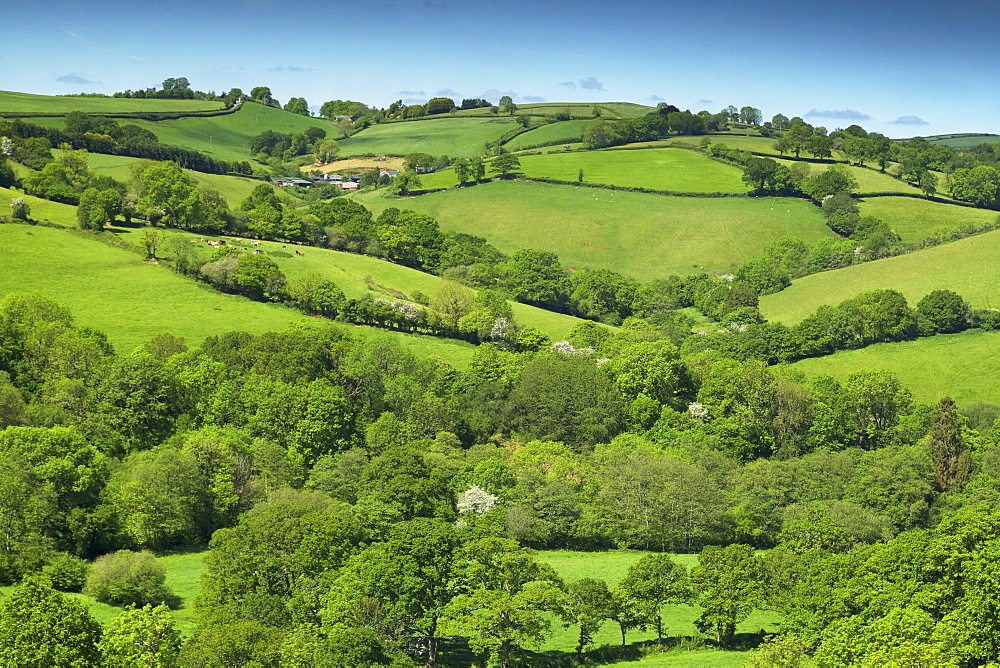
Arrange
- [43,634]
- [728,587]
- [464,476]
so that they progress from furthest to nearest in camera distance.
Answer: [464,476] → [728,587] → [43,634]

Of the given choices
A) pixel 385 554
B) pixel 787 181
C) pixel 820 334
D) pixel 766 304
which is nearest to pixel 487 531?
pixel 385 554

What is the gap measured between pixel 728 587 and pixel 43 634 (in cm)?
3836

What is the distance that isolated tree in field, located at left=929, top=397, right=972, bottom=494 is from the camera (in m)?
84.6

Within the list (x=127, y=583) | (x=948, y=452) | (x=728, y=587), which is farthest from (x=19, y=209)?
(x=948, y=452)

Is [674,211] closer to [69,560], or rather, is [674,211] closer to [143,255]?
[143,255]

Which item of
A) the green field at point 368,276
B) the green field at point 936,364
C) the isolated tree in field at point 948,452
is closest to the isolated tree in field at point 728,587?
the isolated tree in field at point 948,452

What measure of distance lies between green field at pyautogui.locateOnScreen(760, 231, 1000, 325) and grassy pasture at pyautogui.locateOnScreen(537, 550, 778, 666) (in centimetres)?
7623

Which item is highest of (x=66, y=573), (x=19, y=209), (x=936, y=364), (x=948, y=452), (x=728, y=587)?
(x=19, y=209)

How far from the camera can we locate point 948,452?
284ft

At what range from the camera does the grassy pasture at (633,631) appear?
5149 centimetres

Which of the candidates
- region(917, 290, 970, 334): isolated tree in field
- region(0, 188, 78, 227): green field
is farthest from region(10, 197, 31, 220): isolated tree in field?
region(917, 290, 970, 334): isolated tree in field

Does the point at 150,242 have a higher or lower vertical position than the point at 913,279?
higher

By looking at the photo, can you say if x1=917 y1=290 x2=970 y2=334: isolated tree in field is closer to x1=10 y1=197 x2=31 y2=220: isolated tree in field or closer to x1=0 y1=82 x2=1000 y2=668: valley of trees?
x1=0 y1=82 x2=1000 y2=668: valley of trees

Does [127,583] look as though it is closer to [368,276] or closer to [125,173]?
[368,276]
